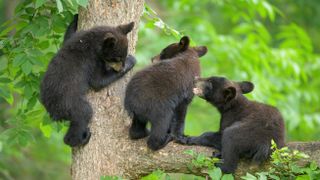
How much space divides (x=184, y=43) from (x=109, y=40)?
41.3 inches

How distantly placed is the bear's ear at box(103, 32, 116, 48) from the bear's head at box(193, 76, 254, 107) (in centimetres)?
104

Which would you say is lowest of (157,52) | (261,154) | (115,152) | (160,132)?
(157,52)

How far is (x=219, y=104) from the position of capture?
752 centimetres

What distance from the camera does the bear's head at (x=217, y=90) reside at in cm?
739

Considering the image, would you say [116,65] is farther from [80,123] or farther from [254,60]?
[254,60]

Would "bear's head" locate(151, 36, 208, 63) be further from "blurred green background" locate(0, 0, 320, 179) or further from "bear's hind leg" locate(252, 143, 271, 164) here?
"bear's hind leg" locate(252, 143, 271, 164)

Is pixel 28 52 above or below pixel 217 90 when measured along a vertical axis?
below

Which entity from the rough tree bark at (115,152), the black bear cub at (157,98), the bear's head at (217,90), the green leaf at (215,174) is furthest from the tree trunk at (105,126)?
the green leaf at (215,174)

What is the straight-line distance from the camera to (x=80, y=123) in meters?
6.71

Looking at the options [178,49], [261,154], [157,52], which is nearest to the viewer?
[261,154]

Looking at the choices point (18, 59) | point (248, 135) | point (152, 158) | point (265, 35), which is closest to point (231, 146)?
point (248, 135)

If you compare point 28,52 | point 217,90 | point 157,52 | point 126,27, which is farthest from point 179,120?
point 157,52

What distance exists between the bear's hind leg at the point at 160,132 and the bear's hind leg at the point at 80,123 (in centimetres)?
64

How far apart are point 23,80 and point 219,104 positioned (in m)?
2.21
